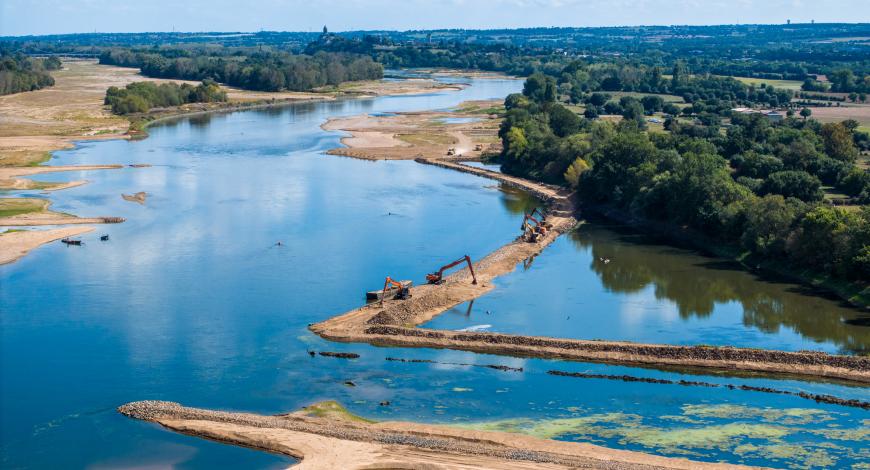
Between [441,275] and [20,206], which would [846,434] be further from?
[20,206]

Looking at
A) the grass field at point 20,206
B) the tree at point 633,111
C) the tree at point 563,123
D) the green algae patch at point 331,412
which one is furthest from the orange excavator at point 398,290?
the tree at point 633,111

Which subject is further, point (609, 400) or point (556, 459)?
point (609, 400)

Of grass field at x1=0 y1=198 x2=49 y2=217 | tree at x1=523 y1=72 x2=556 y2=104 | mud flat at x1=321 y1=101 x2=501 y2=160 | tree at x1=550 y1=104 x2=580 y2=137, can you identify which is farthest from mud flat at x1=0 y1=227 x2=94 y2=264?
tree at x1=523 y1=72 x2=556 y2=104

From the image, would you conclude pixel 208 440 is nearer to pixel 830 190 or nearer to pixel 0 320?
pixel 0 320

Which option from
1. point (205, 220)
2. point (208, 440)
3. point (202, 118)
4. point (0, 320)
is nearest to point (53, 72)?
point (202, 118)

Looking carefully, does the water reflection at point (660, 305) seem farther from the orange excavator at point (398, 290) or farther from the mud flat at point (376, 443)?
the mud flat at point (376, 443)

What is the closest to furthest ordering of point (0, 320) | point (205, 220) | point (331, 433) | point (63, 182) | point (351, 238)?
point (331, 433), point (0, 320), point (351, 238), point (205, 220), point (63, 182)

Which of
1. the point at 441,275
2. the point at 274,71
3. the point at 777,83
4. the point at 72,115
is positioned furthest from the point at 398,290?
the point at 777,83
